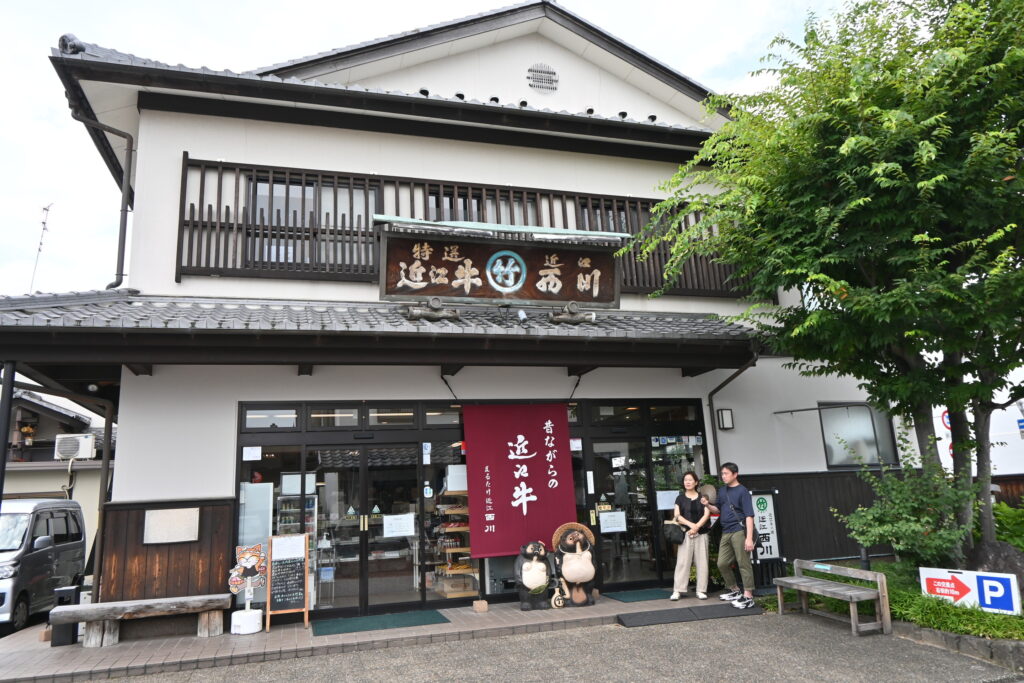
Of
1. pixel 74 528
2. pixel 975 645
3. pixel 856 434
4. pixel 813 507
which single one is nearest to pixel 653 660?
pixel 975 645

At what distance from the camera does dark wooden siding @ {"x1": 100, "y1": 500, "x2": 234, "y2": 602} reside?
716 cm

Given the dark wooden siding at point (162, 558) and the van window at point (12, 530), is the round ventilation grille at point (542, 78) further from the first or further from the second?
the van window at point (12, 530)

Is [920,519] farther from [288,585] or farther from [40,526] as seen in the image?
[40,526]

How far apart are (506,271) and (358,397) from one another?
2529 millimetres

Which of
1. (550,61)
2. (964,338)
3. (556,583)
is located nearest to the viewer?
(964,338)

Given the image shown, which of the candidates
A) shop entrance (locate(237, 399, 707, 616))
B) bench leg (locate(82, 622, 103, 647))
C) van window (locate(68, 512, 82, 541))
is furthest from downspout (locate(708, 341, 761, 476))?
van window (locate(68, 512, 82, 541))

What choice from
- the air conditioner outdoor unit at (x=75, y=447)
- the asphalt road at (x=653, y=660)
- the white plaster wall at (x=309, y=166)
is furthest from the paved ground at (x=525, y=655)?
the air conditioner outdoor unit at (x=75, y=447)

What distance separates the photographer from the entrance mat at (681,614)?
24.1 feet

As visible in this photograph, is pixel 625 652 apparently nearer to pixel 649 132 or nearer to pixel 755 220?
pixel 755 220

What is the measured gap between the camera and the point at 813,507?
982 centimetres

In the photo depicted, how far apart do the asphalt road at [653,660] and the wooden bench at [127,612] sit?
95 cm

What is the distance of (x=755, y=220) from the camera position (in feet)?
24.9

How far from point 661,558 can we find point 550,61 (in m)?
8.46

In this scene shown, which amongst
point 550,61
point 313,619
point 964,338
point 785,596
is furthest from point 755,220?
point 313,619
